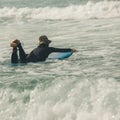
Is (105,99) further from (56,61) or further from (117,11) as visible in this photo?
(117,11)

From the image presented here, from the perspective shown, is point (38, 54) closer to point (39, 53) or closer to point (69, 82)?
point (39, 53)

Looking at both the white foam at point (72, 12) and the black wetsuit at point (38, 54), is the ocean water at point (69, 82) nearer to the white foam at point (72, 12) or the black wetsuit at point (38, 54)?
the black wetsuit at point (38, 54)

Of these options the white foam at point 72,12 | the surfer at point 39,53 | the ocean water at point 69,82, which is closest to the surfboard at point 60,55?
the ocean water at point 69,82

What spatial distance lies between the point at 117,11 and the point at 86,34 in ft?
29.6

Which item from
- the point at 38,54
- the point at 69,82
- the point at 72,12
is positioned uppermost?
the point at 38,54

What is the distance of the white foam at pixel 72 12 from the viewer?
2635 cm

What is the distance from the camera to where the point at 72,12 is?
28.1 metres

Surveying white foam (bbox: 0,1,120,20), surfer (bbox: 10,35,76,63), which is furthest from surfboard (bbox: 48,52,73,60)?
white foam (bbox: 0,1,120,20)

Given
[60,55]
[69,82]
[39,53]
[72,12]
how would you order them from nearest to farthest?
[69,82] < [39,53] < [60,55] < [72,12]

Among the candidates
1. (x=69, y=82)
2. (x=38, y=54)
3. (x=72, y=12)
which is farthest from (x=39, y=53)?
(x=72, y=12)

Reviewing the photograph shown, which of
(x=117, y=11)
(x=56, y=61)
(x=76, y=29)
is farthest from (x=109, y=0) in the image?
(x=56, y=61)

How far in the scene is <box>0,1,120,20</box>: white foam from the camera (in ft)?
86.5

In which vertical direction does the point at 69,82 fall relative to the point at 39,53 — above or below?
below

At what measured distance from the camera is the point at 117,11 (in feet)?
86.2
